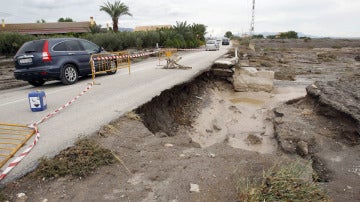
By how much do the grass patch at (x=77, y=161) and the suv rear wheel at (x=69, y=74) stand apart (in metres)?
6.61

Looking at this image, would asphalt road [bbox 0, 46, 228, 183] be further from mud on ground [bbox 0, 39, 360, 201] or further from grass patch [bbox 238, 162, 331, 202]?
grass patch [bbox 238, 162, 331, 202]

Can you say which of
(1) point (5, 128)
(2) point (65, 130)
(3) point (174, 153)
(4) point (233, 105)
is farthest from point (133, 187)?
(4) point (233, 105)

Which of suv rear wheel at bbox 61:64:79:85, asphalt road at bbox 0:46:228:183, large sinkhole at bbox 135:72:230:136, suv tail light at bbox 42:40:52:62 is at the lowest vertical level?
large sinkhole at bbox 135:72:230:136

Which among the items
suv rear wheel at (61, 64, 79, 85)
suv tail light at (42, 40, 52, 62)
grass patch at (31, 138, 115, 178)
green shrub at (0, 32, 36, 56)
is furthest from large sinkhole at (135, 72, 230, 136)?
green shrub at (0, 32, 36, 56)

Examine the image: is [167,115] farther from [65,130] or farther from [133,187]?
[133,187]

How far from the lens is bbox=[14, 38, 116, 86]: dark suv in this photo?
1008 centimetres

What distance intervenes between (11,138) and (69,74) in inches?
239

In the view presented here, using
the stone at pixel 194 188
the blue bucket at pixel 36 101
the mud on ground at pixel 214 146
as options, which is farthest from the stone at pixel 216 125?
the stone at pixel 194 188

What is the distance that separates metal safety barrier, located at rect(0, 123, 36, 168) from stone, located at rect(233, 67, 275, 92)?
10.7 m

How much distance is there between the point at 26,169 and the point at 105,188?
4.31 feet

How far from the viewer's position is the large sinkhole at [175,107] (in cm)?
807

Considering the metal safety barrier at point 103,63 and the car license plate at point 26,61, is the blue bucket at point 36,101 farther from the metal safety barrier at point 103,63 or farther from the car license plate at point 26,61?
the metal safety barrier at point 103,63

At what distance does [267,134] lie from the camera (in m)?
9.07

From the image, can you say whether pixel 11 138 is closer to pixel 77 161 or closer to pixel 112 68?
pixel 77 161
